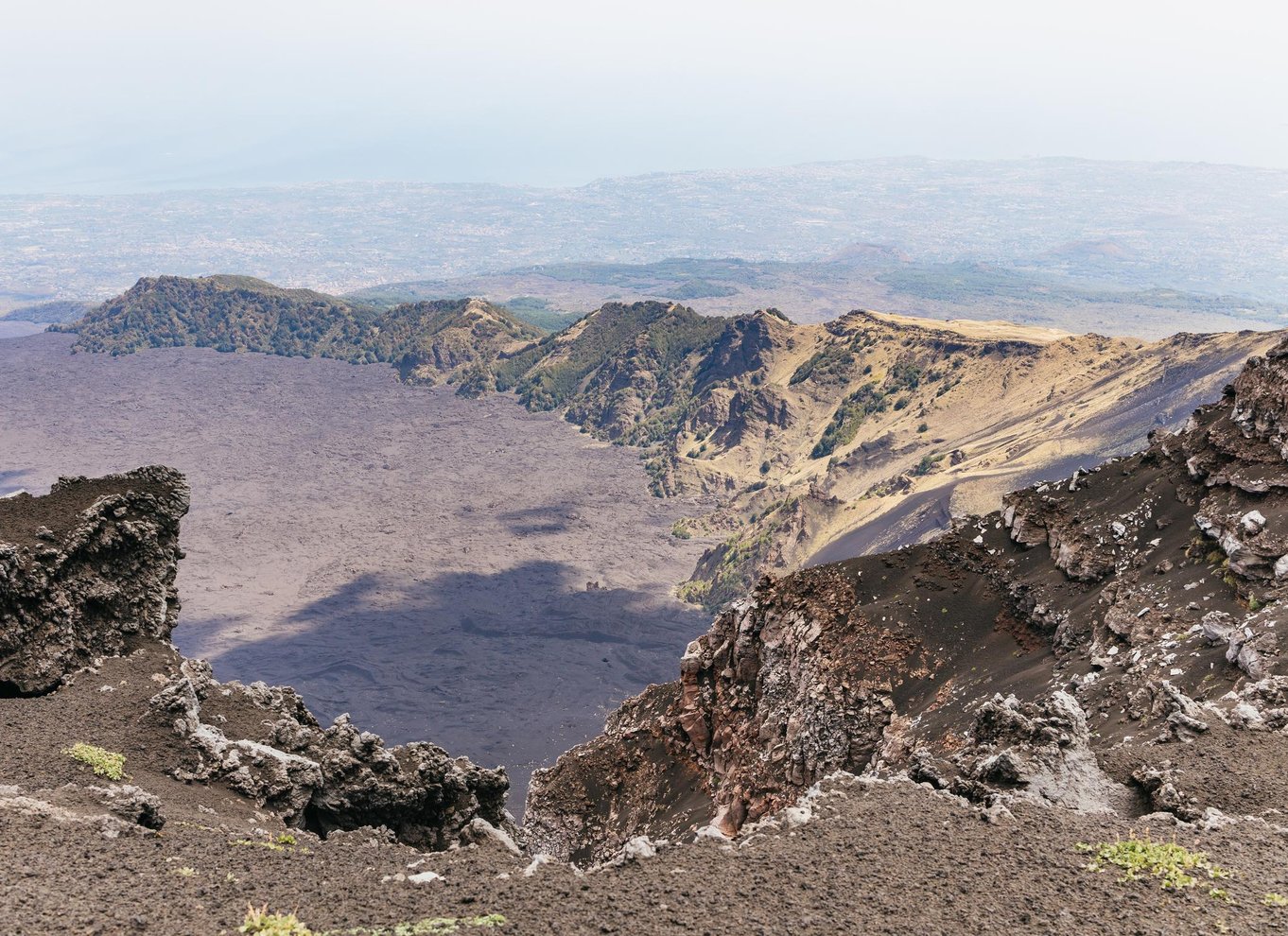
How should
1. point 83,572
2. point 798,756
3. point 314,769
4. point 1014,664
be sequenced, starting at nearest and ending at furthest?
point 314,769
point 83,572
point 1014,664
point 798,756

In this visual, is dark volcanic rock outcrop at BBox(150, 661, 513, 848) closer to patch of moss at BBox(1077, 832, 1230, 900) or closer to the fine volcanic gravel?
patch of moss at BBox(1077, 832, 1230, 900)

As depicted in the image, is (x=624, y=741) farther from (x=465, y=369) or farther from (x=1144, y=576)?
(x=465, y=369)

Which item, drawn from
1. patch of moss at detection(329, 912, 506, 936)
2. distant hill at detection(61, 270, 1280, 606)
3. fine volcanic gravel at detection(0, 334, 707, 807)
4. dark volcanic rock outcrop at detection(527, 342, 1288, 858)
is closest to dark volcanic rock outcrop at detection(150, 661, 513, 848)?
dark volcanic rock outcrop at detection(527, 342, 1288, 858)

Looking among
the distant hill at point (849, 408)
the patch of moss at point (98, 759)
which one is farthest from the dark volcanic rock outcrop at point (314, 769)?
the distant hill at point (849, 408)

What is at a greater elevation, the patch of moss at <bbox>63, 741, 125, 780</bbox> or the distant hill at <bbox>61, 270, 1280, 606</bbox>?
the patch of moss at <bbox>63, 741, 125, 780</bbox>

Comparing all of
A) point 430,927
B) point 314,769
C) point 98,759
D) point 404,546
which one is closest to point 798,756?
point 314,769

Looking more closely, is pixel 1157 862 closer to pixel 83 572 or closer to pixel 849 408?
pixel 83 572

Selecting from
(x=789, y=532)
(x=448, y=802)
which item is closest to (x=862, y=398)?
(x=789, y=532)
